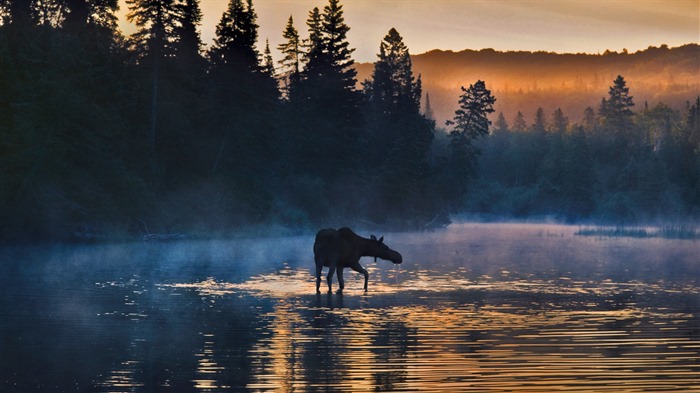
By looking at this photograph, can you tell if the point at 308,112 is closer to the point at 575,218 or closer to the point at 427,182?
the point at 427,182

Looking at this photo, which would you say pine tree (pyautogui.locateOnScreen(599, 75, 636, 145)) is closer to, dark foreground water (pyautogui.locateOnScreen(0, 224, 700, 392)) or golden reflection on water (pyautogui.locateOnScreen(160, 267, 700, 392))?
dark foreground water (pyautogui.locateOnScreen(0, 224, 700, 392))

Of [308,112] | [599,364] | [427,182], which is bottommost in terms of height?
[599,364]

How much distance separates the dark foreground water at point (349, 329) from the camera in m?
16.2

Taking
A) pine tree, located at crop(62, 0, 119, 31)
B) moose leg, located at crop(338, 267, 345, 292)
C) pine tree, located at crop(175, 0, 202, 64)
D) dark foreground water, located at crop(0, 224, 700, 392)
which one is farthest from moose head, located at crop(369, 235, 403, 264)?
pine tree, located at crop(175, 0, 202, 64)

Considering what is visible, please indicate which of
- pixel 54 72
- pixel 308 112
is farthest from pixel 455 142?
pixel 54 72

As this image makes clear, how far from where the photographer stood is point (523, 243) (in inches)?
2648

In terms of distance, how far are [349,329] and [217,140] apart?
6530 centimetres

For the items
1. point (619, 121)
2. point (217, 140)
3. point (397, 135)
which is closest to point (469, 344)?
point (217, 140)

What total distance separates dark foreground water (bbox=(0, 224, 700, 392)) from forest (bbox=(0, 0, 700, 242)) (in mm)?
20823

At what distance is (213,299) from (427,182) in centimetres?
7758

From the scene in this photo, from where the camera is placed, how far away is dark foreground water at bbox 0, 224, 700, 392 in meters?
16.2

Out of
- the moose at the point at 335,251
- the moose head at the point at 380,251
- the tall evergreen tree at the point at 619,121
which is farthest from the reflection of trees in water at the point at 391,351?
the tall evergreen tree at the point at 619,121

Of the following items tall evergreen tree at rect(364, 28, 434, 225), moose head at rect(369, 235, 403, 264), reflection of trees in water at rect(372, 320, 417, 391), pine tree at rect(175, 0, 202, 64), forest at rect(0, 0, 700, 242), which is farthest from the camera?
tall evergreen tree at rect(364, 28, 434, 225)

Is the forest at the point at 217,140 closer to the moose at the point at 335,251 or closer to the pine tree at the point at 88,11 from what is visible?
the pine tree at the point at 88,11
